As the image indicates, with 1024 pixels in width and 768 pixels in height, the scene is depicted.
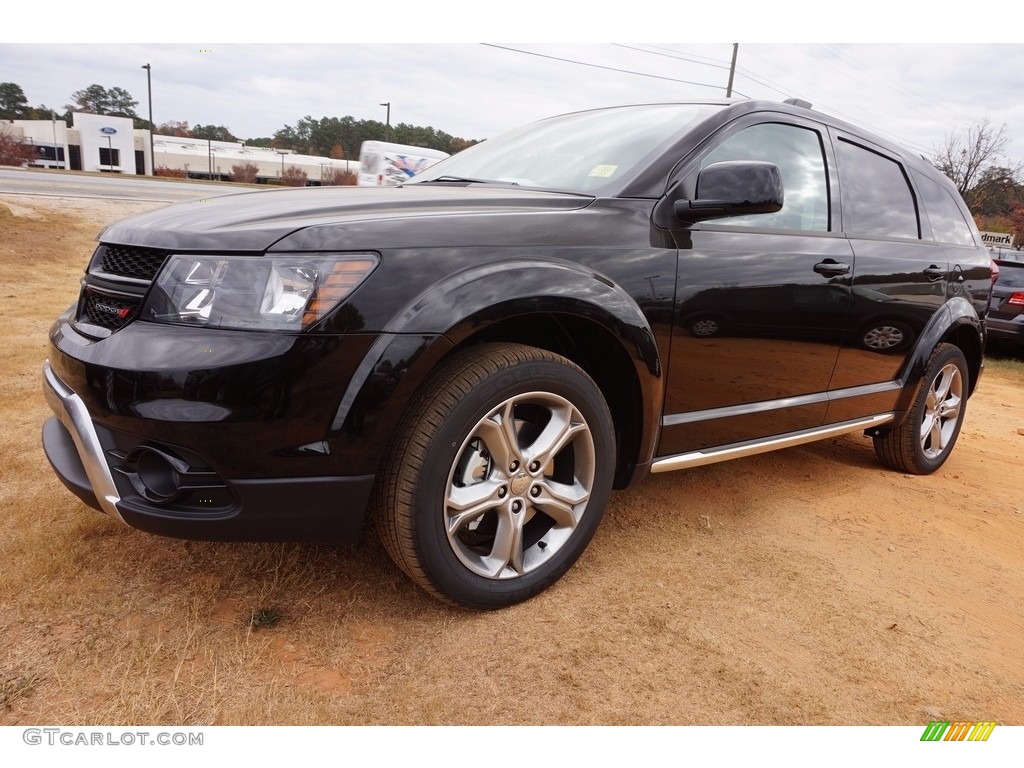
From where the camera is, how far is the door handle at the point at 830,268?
9.77 ft

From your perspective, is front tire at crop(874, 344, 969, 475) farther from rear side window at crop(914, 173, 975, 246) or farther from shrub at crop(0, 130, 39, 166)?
shrub at crop(0, 130, 39, 166)

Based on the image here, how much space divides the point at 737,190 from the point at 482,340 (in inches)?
38.9

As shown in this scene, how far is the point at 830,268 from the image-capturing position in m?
3.02

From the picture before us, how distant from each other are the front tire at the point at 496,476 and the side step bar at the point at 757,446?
14.4 inches

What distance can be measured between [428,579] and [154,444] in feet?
2.73

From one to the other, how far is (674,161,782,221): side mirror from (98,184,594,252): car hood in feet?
1.26

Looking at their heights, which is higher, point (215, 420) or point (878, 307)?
point (878, 307)

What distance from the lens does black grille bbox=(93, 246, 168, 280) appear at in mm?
1959

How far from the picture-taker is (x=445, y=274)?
1977mm

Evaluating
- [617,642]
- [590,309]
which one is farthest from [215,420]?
[617,642]

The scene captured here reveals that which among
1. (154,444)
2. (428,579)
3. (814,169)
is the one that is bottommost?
(428,579)

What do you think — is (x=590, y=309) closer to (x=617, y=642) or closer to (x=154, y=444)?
(x=617, y=642)

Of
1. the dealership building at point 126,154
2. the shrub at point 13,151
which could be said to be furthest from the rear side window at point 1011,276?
the shrub at point 13,151
